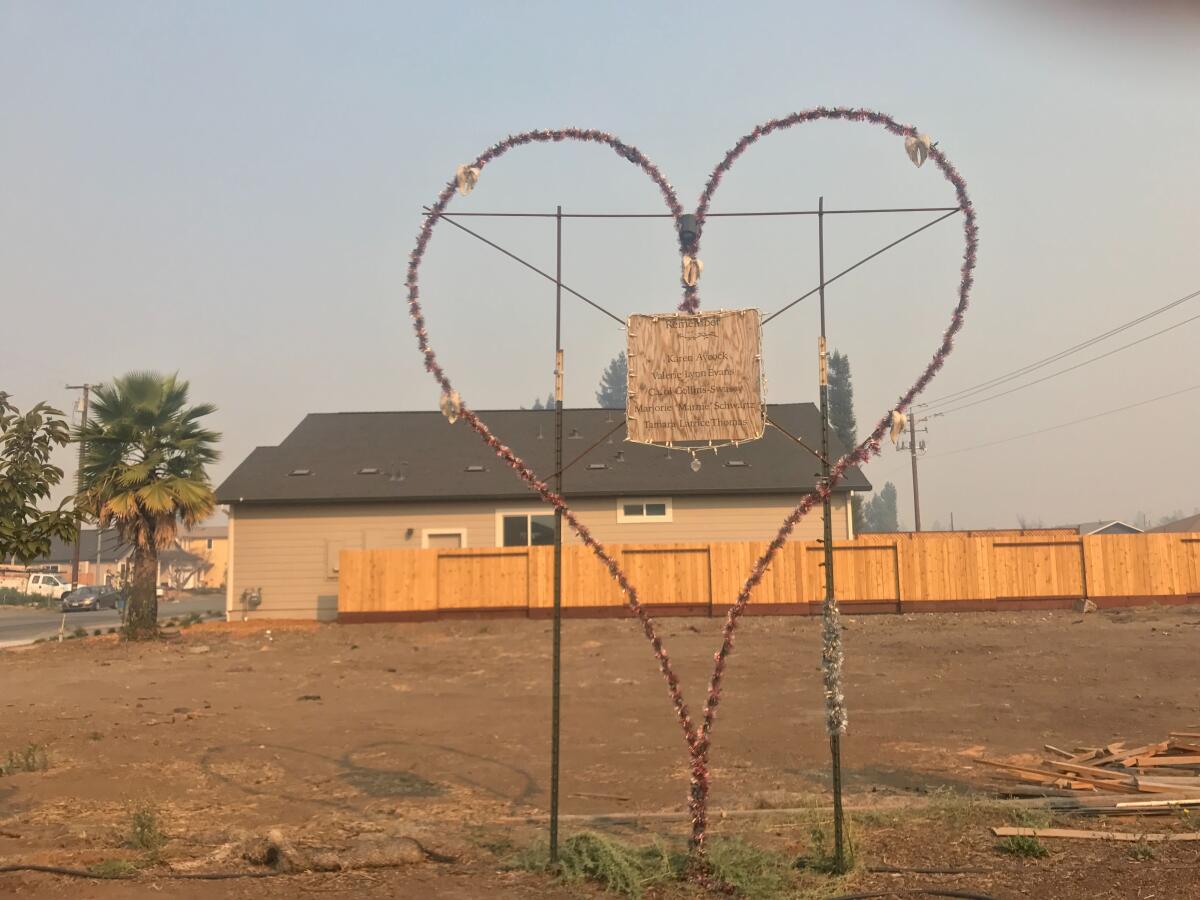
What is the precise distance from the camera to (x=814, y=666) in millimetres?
16906

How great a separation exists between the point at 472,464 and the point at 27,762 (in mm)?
17061

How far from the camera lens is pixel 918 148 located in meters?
6.05

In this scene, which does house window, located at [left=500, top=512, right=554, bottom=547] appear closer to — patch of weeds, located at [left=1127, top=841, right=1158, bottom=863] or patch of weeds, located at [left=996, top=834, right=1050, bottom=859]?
patch of weeds, located at [left=996, top=834, right=1050, bottom=859]

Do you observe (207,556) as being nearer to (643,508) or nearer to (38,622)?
(38,622)

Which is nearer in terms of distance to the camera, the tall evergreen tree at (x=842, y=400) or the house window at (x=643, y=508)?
the house window at (x=643, y=508)

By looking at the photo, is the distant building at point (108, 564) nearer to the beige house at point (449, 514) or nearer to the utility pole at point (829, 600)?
the beige house at point (449, 514)

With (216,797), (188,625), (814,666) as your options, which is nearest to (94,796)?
(216,797)

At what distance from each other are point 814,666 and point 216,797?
10.9 metres

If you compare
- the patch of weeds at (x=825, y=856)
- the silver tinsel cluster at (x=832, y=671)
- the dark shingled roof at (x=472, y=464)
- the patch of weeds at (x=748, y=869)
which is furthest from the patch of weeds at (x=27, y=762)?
the dark shingled roof at (x=472, y=464)

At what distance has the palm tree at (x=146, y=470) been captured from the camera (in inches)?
834

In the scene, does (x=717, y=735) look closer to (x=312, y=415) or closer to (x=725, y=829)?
(x=725, y=829)

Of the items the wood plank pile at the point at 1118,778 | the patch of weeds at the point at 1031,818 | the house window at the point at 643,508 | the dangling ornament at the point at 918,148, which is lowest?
the patch of weeds at the point at 1031,818

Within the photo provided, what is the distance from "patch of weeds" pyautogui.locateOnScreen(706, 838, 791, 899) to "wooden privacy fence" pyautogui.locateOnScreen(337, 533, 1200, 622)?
16.5 meters

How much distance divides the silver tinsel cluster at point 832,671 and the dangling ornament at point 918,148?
277 centimetres
